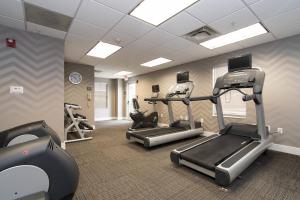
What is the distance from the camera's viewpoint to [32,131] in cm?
203

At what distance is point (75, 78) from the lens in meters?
5.56

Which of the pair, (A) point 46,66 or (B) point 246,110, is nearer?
(A) point 46,66

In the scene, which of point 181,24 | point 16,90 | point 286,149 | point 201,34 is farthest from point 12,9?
point 286,149

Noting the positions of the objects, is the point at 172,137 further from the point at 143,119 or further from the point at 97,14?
the point at 97,14

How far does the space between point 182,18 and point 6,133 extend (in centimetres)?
305

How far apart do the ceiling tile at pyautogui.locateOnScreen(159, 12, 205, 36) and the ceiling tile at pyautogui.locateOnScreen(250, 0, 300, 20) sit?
82 centimetres

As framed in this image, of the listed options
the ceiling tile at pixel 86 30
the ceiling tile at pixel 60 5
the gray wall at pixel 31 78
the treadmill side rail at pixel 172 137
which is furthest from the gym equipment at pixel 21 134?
the treadmill side rail at pixel 172 137

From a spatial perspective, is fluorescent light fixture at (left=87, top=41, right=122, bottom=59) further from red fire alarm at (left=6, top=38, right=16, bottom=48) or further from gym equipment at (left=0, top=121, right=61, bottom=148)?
gym equipment at (left=0, top=121, right=61, bottom=148)

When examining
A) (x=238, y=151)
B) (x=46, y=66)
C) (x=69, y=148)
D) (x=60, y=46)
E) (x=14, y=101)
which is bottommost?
(x=69, y=148)

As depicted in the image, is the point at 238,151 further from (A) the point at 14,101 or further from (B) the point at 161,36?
(A) the point at 14,101

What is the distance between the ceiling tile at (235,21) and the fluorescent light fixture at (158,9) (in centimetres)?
81

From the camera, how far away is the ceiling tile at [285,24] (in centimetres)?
248

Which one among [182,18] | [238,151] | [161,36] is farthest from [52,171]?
[161,36]

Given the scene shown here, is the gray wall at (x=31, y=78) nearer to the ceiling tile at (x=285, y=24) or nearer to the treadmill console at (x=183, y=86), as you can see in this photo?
the treadmill console at (x=183, y=86)
